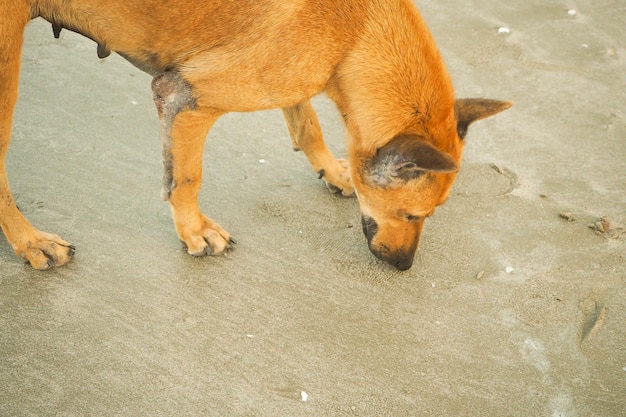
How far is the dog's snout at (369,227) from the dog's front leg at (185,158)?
0.81 metres

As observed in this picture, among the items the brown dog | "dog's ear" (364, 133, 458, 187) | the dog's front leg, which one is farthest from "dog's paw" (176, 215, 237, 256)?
"dog's ear" (364, 133, 458, 187)

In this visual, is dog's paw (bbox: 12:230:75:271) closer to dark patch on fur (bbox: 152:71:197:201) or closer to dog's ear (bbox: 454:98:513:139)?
dark patch on fur (bbox: 152:71:197:201)

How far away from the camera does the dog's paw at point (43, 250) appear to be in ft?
12.4

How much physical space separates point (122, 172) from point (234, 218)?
2.75ft

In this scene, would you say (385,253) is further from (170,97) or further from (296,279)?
(170,97)

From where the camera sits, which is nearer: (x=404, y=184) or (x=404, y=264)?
(x=404, y=184)

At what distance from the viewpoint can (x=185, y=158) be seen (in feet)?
12.2

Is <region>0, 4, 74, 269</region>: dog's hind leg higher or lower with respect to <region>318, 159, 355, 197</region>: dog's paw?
higher

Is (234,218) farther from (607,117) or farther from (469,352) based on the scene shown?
(607,117)

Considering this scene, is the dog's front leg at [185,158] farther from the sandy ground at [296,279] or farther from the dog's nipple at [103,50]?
the dog's nipple at [103,50]

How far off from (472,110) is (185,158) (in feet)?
5.09

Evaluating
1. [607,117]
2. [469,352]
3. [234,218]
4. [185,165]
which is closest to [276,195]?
[234,218]

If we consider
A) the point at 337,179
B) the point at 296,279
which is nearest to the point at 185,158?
the point at 296,279

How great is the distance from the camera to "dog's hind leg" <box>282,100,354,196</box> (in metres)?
4.45
